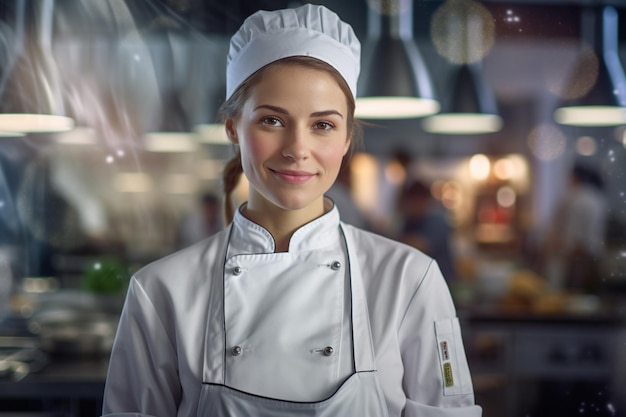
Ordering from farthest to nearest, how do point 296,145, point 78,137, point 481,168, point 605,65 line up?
point 481,168 → point 78,137 → point 605,65 → point 296,145

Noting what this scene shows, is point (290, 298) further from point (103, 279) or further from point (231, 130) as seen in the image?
point (103, 279)

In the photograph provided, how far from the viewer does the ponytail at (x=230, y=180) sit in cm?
117

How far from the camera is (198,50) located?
165 centimetres

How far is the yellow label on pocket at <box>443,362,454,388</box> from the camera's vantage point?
102cm

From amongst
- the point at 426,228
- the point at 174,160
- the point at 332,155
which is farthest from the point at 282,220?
the point at 174,160

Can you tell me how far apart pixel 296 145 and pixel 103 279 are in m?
1.10

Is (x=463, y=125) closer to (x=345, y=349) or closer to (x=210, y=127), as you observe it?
(x=210, y=127)

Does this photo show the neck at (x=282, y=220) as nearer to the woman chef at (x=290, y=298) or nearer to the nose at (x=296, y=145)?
the woman chef at (x=290, y=298)

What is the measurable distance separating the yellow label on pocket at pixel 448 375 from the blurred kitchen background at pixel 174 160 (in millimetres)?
449

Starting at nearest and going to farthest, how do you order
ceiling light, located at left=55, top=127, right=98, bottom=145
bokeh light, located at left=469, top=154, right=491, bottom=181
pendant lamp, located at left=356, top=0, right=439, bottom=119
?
1. pendant lamp, located at left=356, top=0, right=439, bottom=119
2. ceiling light, located at left=55, top=127, right=98, bottom=145
3. bokeh light, located at left=469, top=154, right=491, bottom=181

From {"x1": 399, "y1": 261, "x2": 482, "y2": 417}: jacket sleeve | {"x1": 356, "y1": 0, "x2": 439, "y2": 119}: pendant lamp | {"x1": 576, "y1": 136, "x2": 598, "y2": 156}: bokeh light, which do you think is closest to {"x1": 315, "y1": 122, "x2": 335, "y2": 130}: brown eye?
{"x1": 399, "y1": 261, "x2": 482, "y2": 417}: jacket sleeve

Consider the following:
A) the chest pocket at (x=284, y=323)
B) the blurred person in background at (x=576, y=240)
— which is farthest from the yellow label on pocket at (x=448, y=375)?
the blurred person in background at (x=576, y=240)

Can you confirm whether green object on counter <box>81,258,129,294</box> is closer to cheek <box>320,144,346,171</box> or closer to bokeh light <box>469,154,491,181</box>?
cheek <box>320,144,346,171</box>

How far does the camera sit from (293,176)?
97cm
